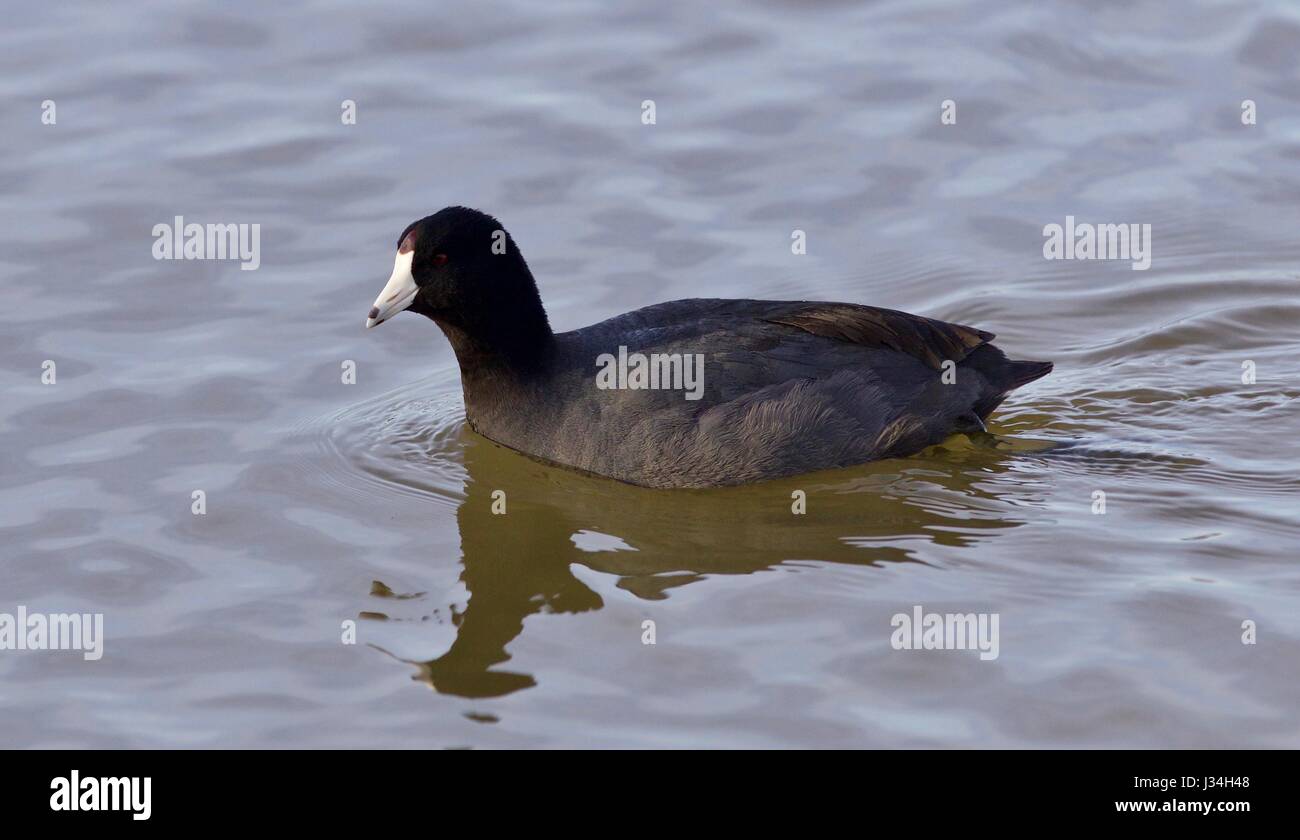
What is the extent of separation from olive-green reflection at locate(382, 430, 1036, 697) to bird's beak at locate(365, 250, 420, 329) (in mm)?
959

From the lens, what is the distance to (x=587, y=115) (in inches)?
484

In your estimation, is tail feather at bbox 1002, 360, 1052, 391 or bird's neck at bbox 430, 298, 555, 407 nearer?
bird's neck at bbox 430, 298, 555, 407

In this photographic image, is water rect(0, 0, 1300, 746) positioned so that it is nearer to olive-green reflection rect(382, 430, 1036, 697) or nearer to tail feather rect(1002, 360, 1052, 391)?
olive-green reflection rect(382, 430, 1036, 697)

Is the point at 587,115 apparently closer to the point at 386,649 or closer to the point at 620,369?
the point at 620,369

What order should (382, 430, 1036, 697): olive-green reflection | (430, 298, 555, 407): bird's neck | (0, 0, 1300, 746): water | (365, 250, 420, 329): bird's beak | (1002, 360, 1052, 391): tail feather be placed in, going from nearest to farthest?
(0, 0, 1300, 746): water
(382, 430, 1036, 697): olive-green reflection
(365, 250, 420, 329): bird's beak
(430, 298, 555, 407): bird's neck
(1002, 360, 1052, 391): tail feather

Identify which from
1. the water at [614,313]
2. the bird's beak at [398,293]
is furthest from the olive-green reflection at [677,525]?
the bird's beak at [398,293]

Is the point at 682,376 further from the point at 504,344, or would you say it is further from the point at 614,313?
the point at 614,313

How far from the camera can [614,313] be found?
10.3 metres

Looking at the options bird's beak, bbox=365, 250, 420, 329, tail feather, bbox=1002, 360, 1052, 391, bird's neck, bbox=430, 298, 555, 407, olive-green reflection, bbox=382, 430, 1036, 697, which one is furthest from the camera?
tail feather, bbox=1002, 360, 1052, 391

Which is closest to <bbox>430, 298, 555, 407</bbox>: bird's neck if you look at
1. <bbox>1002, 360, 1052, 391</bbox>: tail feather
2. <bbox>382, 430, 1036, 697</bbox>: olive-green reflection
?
<bbox>382, 430, 1036, 697</bbox>: olive-green reflection

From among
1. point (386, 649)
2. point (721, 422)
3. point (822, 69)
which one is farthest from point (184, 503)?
point (822, 69)

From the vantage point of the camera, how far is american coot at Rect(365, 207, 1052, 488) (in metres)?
8.59

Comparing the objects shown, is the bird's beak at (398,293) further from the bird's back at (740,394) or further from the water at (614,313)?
the water at (614,313)

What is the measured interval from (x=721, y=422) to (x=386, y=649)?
212 cm
